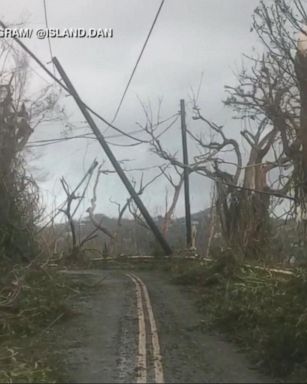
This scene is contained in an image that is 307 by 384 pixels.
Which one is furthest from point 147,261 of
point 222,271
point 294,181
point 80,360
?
point 80,360

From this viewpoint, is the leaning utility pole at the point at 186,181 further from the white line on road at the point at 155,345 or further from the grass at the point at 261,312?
the white line on road at the point at 155,345

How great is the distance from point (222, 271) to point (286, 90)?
6105mm

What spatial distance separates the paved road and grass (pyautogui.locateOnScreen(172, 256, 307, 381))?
0.36 metres

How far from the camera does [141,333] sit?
37.7ft

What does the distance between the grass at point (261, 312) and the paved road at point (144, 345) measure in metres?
0.36

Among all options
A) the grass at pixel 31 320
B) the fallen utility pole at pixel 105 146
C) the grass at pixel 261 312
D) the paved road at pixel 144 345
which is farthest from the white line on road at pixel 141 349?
the fallen utility pole at pixel 105 146

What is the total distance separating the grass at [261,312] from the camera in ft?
30.2

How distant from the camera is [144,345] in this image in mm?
10469

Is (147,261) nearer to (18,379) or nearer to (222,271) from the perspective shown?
(222,271)

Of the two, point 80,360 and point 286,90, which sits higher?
point 286,90

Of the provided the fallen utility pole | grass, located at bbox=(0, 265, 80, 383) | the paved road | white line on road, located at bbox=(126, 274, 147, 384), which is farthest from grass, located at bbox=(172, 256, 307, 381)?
the fallen utility pole

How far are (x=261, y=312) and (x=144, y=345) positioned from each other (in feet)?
9.15

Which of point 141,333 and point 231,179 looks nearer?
point 141,333

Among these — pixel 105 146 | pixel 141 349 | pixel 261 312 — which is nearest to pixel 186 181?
pixel 105 146
